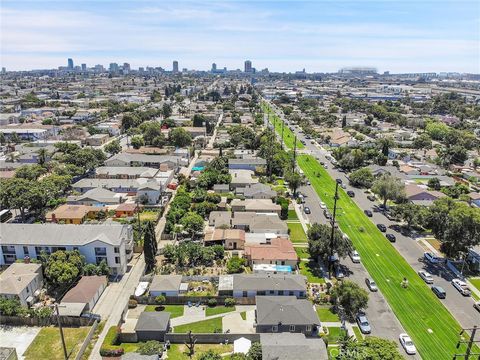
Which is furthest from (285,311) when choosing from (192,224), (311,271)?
(192,224)

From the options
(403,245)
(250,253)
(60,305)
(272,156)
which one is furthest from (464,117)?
(60,305)

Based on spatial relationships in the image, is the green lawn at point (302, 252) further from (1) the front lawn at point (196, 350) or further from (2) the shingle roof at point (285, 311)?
(1) the front lawn at point (196, 350)

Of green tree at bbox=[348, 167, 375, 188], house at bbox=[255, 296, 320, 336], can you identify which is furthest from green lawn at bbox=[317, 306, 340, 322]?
green tree at bbox=[348, 167, 375, 188]

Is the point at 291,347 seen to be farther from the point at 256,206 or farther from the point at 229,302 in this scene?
the point at 256,206

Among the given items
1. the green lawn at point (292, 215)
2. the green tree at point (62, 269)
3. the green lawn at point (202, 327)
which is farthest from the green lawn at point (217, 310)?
the green lawn at point (292, 215)

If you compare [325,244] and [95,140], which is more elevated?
[95,140]
